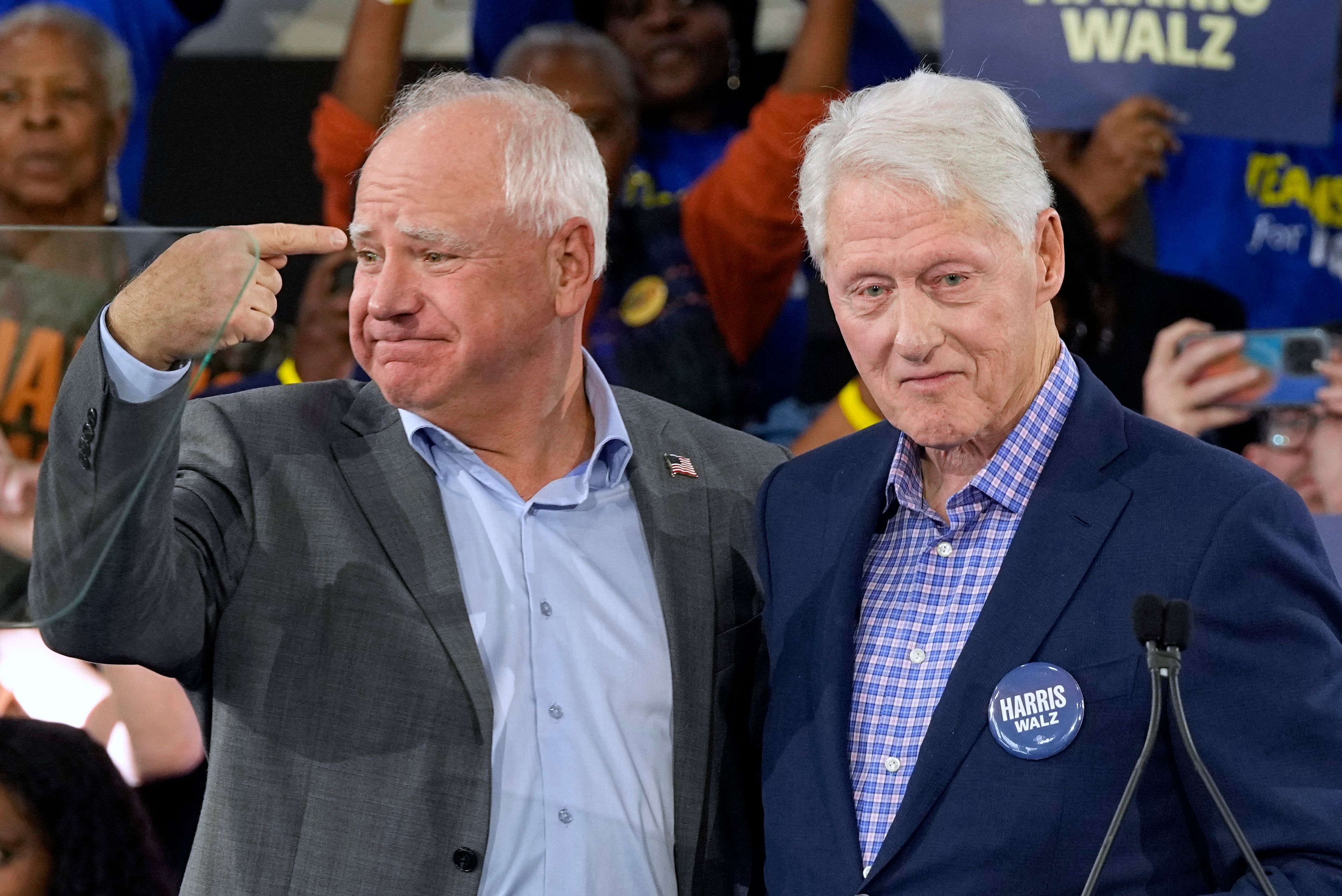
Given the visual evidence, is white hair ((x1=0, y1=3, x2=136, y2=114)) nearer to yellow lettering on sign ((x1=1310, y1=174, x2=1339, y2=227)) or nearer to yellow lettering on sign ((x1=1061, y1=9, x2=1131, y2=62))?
yellow lettering on sign ((x1=1061, y1=9, x2=1131, y2=62))

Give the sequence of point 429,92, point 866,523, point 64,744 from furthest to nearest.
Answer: point 64,744 < point 429,92 < point 866,523

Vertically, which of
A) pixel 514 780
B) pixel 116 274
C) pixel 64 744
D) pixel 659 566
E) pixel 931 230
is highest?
pixel 931 230

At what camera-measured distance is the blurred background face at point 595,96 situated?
3.53 meters

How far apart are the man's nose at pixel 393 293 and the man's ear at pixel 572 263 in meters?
0.26

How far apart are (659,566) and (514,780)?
1.30 ft

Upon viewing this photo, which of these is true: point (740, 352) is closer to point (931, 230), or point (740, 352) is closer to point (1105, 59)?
point (1105, 59)

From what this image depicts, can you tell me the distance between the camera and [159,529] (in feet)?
5.62

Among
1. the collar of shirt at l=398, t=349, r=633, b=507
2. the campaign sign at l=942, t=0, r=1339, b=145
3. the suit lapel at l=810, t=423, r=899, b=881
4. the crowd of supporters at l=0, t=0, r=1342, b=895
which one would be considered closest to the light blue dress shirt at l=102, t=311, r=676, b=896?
the collar of shirt at l=398, t=349, r=633, b=507

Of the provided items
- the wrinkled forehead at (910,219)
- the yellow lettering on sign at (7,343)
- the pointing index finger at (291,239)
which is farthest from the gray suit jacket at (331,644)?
the wrinkled forehead at (910,219)

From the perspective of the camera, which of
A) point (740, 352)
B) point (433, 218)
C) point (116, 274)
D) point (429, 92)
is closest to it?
point (116, 274)

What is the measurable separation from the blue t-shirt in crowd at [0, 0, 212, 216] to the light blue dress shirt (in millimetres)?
1666

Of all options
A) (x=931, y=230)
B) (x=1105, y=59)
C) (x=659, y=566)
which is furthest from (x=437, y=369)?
(x=1105, y=59)

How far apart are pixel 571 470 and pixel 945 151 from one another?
83 centimetres

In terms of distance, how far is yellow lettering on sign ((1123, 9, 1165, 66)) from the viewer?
3707 mm
